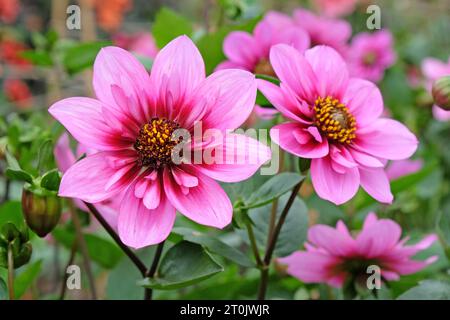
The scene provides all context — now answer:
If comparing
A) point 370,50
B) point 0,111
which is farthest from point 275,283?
point 0,111

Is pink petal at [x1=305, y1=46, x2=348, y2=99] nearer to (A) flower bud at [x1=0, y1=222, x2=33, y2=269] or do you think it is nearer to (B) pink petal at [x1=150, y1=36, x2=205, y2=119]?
(B) pink petal at [x1=150, y1=36, x2=205, y2=119]

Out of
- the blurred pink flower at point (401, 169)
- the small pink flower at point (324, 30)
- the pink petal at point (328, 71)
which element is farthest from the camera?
the small pink flower at point (324, 30)

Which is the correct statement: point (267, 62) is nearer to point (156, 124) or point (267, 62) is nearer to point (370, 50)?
point (156, 124)

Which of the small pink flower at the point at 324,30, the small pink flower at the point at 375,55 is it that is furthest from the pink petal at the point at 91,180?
the small pink flower at the point at 375,55

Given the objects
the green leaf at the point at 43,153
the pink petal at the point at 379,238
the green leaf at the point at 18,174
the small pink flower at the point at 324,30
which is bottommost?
the pink petal at the point at 379,238

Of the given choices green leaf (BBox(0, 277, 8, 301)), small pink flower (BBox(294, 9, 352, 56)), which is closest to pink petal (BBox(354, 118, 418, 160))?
green leaf (BBox(0, 277, 8, 301))

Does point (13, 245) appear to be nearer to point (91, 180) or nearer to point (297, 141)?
point (91, 180)

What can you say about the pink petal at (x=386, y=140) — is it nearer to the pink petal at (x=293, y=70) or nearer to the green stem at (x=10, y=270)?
the pink petal at (x=293, y=70)
